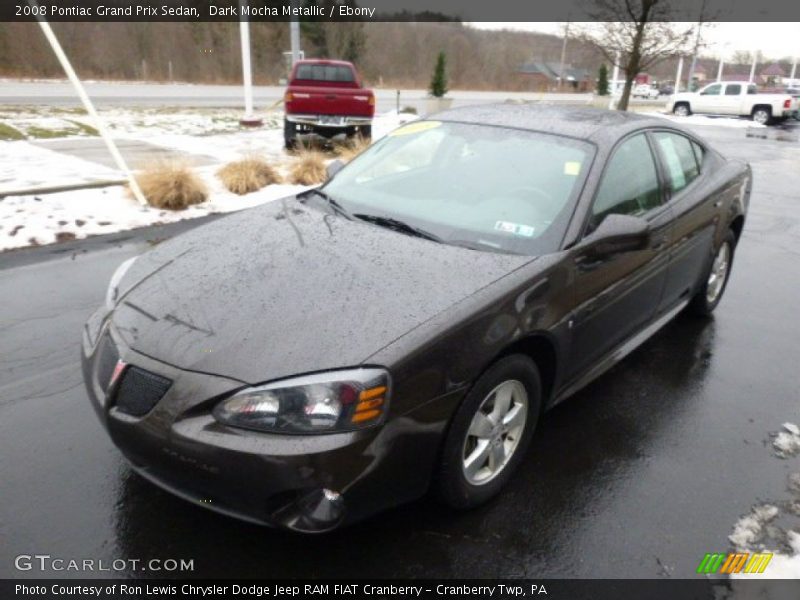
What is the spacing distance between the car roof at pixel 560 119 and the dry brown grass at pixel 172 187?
4.54 m

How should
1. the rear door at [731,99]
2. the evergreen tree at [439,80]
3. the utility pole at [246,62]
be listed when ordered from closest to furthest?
the utility pole at [246,62] → the evergreen tree at [439,80] → the rear door at [731,99]

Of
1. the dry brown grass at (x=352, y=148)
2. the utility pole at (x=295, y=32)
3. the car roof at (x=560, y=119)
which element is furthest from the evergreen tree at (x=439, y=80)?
the car roof at (x=560, y=119)

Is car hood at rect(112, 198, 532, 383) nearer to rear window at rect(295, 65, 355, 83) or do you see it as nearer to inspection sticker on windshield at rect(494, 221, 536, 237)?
inspection sticker on windshield at rect(494, 221, 536, 237)

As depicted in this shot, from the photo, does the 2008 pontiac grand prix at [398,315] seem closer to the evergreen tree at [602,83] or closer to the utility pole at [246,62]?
the utility pole at [246,62]

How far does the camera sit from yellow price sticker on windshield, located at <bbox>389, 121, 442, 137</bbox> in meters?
3.99

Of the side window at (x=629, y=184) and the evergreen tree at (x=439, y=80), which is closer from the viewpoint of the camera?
the side window at (x=629, y=184)

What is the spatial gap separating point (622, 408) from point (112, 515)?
2.75 m

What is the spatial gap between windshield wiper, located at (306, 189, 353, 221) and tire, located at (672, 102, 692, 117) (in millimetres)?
31236

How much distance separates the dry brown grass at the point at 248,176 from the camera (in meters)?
8.65

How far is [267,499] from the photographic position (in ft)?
7.06

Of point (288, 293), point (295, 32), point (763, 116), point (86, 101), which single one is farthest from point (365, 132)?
point (763, 116)

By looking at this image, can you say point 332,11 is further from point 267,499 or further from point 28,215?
point 267,499

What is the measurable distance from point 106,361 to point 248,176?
666cm

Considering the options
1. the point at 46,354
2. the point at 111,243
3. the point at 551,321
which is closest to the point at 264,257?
the point at 551,321
